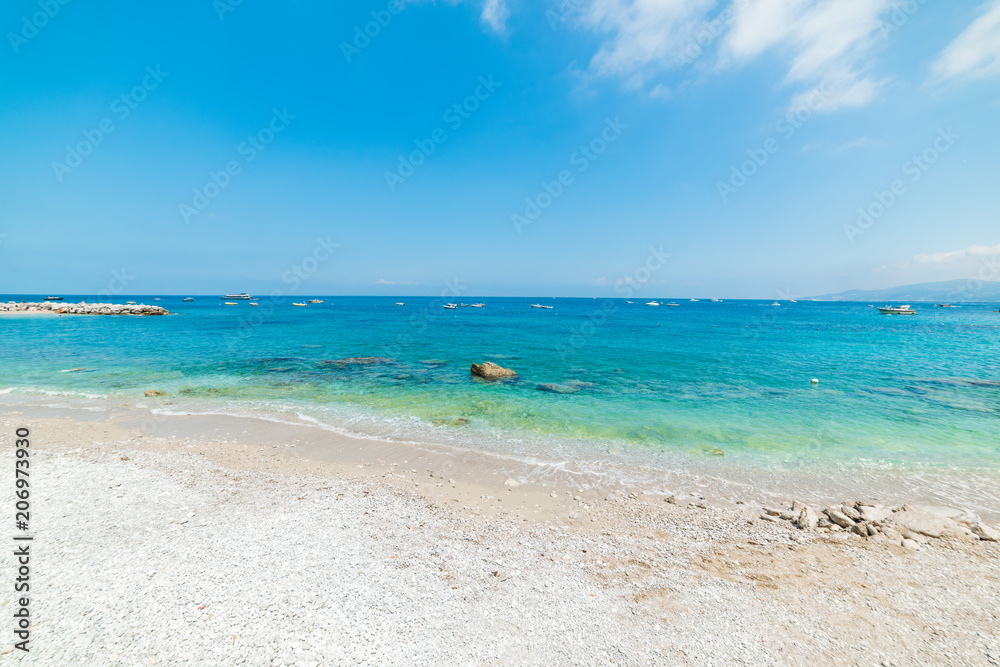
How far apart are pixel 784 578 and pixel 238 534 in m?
11.6

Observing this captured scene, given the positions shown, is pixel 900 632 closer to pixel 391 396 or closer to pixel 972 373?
pixel 391 396

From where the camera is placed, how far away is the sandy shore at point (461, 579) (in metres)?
5.52

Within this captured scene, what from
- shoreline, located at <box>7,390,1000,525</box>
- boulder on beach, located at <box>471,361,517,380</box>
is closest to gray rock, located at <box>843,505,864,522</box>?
shoreline, located at <box>7,390,1000,525</box>

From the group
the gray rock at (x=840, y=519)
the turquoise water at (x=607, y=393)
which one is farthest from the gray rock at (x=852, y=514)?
the turquoise water at (x=607, y=393)

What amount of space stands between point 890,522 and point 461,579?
1088cm

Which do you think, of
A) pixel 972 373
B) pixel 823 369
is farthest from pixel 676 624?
pixel 972 373

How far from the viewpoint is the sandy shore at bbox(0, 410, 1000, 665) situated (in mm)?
5520

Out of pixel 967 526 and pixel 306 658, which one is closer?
pixel 306 658

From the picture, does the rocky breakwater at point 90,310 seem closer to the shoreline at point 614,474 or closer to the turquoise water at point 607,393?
the turquoise water at point 607,393

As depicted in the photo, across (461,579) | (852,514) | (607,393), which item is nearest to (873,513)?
(852,514)

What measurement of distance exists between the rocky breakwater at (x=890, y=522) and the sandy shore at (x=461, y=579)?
0.29 meters

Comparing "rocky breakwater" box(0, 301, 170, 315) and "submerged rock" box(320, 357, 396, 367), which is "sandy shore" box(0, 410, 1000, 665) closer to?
"submerged rock" box(320, 357, 396, 367)

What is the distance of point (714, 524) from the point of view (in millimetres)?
9258

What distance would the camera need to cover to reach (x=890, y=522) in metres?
9.16
